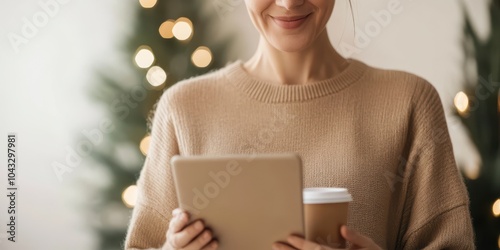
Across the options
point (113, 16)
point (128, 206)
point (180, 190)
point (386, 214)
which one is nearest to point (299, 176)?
point (180, 190)

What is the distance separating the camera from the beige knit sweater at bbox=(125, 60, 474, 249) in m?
1.45

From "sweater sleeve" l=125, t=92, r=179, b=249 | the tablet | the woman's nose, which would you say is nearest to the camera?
the tablet

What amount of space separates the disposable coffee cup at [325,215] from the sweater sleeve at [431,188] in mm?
317

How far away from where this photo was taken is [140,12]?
2.40 meters

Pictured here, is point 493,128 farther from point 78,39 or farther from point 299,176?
point 299,176

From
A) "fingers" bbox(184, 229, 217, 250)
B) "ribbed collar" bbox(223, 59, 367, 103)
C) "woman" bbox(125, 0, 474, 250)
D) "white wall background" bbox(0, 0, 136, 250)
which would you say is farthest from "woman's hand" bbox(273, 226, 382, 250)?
"white wall background" bbox(0, 0, 136, 250)

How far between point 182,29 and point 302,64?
96cm

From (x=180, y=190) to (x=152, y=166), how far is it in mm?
387

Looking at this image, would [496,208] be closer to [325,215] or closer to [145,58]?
[145,58]

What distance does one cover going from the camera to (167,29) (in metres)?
2.42

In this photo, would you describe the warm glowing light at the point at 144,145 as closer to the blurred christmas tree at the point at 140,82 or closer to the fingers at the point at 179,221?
the blurred christmas tree at the point at 140,82

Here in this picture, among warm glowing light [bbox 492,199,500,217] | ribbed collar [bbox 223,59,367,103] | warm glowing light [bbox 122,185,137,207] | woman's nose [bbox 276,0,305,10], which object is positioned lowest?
warm glowing light [bbox 492,199,500,217]

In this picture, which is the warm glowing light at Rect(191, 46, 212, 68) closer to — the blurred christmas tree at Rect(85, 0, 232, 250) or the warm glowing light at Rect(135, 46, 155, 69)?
the blurred christmas tree at Rect(85, 0, 232, 250)

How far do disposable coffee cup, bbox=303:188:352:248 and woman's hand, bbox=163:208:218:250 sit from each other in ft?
0.54
